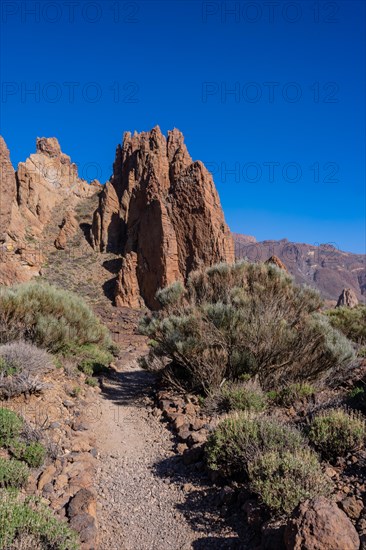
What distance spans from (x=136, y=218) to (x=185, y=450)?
92.6 ft

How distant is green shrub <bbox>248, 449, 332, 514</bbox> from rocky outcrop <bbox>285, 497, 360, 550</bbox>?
0.58m

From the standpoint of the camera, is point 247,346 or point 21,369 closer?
point 21,369

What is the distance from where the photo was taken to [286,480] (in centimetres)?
366

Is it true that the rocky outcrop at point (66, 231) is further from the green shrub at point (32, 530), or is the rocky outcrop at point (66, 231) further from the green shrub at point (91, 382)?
the green shrub at point (32, 530)

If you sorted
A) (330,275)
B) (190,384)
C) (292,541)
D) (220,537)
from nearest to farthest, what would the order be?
(292,541), (220,537), (190,384), (330,275)

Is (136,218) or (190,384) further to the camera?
(136,218)

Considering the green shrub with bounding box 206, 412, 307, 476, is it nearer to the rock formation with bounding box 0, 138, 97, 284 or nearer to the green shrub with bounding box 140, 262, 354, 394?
the green shrub with bounding box 140, 262, 354, 394

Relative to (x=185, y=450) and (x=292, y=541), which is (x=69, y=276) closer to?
(x=185, y=450)

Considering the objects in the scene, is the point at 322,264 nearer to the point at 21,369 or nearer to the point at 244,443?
the point at 21,369

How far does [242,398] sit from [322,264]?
164 meters

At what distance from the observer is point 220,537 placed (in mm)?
3797

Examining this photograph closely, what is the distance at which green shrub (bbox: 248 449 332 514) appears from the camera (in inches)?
141


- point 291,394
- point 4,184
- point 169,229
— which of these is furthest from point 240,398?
point 4,184

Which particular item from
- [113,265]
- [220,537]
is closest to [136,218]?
[113,265]
